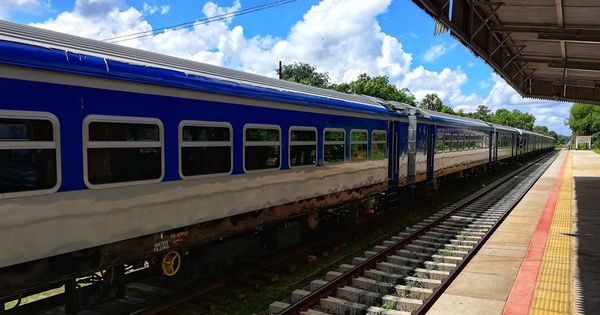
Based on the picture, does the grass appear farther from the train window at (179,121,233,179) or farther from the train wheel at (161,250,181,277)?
the train window at (179,121,233,179)

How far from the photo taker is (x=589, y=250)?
9750mm

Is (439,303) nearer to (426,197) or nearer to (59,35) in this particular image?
(59,35)

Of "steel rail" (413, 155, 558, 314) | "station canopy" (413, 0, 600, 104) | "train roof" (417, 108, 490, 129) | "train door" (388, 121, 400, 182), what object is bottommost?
"steel rail" (413, 155, 558, 314)

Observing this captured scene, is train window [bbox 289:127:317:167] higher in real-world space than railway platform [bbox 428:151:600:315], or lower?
higher

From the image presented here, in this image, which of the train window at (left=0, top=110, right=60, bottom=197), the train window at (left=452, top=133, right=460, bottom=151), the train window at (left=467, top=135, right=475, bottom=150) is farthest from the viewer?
the train window at (left=467, top=135, right=475, bottom=150)

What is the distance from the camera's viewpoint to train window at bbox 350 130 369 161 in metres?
10.6

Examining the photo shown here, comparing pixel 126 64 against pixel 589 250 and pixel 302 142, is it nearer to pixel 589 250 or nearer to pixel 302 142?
pixel 302 142

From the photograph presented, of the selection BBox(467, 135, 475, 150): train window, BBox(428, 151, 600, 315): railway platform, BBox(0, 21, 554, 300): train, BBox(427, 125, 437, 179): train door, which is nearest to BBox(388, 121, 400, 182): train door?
BBox(428, 151, 600, 315): railway platform

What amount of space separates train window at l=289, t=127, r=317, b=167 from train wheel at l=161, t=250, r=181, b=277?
2757mm

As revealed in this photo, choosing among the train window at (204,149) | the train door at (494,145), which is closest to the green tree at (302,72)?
the train door at (494,145)

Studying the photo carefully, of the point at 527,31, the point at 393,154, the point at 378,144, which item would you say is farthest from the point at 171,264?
the point at 527,31

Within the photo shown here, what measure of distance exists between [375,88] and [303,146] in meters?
53.1

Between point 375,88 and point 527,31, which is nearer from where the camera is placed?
point 527,31

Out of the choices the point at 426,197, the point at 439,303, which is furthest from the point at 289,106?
the point at 426,197
